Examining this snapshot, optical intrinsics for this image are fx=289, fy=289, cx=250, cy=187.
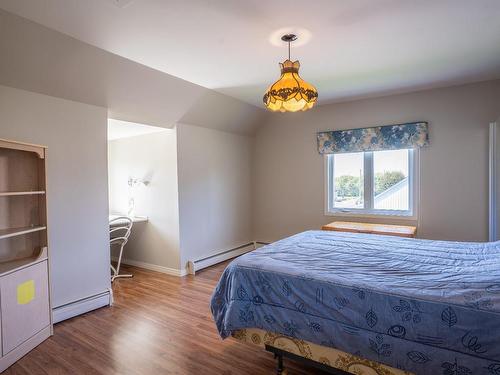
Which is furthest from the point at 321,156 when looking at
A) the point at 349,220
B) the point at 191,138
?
the point at 191,138

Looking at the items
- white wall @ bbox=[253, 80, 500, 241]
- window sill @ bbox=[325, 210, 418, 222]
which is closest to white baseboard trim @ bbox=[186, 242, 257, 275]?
white wall @ bbox=[253, 80, 500, 241]

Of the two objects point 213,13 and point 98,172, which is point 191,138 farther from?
point 213,13

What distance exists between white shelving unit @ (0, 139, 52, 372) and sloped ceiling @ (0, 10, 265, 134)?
64 cm

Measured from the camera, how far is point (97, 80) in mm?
2742

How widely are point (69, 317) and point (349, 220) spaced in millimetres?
3723

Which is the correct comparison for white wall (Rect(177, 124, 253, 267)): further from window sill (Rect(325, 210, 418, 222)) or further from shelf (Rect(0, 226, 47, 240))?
shelf (Rect(0, 226, 47, 240))

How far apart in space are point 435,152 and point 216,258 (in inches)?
135

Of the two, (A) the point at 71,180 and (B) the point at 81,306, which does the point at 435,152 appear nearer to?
(A) the point at 71,180

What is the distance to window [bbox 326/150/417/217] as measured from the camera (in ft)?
13.4

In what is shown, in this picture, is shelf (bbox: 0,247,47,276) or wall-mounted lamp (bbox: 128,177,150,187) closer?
shelf (bbox: 0,247,47,276)

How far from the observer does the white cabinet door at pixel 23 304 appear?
2.07 m

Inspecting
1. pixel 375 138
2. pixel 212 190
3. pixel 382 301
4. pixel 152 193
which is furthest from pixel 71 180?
pixel 375 138

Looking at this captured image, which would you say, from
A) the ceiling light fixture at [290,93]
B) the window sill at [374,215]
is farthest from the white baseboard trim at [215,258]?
the ceiling light fixture at [290,93]

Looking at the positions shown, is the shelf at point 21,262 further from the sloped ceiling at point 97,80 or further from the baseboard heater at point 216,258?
the baseboard heater at point 216,258
